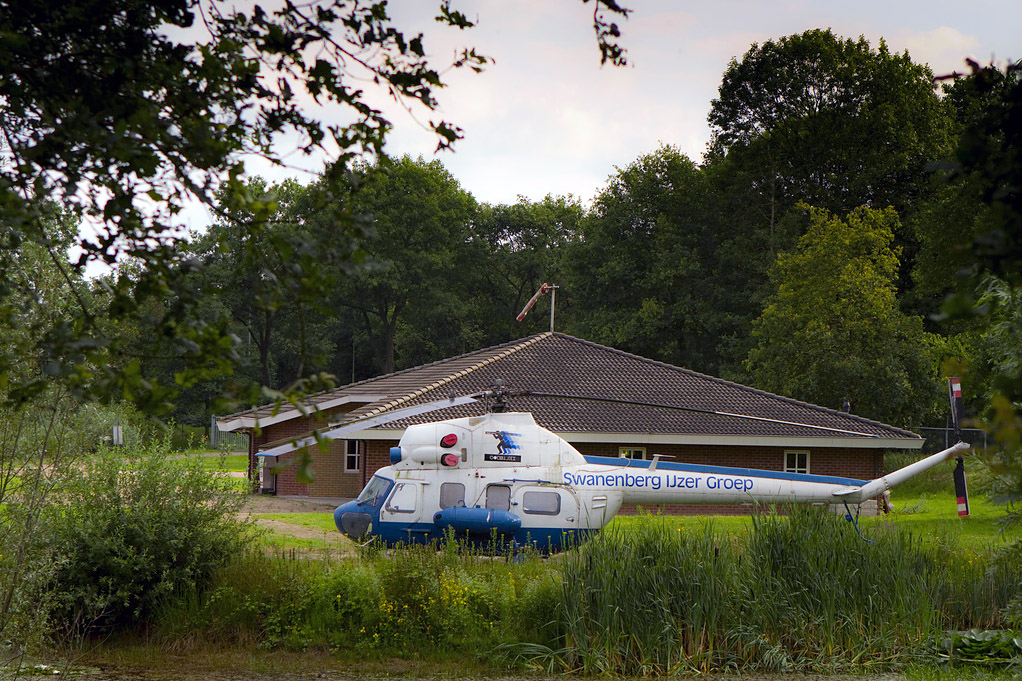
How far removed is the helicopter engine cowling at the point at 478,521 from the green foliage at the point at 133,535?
3.12 meters

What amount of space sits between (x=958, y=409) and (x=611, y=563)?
1176 centimetres

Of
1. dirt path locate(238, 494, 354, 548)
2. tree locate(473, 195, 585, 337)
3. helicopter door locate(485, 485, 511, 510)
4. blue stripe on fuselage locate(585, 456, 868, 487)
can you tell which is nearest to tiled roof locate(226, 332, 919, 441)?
dirt path locate(238, 494, 354, 548)

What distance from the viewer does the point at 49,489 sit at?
431 inches

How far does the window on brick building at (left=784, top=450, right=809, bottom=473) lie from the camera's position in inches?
1128

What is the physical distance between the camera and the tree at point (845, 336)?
119ft

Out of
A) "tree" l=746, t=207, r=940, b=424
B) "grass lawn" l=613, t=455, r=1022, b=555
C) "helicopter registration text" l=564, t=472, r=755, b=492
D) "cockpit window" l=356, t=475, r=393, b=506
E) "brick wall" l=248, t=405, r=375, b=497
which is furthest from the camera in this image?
"tree" l=746, t=207, r=940, b=424

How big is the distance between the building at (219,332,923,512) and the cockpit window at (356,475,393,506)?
7.95 m

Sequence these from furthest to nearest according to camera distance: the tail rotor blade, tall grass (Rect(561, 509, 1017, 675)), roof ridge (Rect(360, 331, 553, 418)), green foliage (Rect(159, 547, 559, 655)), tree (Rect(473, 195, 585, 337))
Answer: tree (Rect(473, 195, 585, 337))
roof ridge (Rect(360, 331, 553, 418))
the tail rotor blade
green foliage (Rect(159, 547, 559, 655))
tall grass (Rect(561, 509, 1017, 675))

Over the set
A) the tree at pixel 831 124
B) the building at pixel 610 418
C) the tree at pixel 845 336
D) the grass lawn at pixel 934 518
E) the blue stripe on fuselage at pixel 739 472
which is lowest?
the grass lawn at pixel 934 518

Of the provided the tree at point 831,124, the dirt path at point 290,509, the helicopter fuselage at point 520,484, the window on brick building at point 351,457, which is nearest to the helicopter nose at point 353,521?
the helicopter fuselage at point 520,484

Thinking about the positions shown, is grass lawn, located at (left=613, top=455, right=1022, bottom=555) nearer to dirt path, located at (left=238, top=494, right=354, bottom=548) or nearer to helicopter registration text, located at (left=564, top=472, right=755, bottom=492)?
helicopter registration text, located at (left=564, top=472, right=755, bottom=492)

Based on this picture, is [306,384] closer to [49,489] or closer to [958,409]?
[49,489]

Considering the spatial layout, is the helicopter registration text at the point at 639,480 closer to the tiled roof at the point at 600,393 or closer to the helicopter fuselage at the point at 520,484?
the helicopter fuselage at the point at 520,484

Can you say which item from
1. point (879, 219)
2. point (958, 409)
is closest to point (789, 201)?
point (879, 219)
